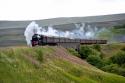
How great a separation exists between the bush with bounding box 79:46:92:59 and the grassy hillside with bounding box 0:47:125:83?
101 ft

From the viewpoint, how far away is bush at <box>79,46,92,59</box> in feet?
337

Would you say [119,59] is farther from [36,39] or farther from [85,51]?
[36,39]

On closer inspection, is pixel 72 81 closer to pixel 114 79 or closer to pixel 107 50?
pixel 114 79

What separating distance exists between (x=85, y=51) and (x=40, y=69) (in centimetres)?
4780

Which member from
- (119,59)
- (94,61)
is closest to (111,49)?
(119,59)

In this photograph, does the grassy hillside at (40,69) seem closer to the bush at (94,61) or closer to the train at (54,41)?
the train at (54,41)

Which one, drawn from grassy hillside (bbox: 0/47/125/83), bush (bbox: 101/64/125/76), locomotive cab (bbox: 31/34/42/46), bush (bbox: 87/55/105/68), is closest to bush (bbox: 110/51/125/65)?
bush (bbox: 87/55/105/68)

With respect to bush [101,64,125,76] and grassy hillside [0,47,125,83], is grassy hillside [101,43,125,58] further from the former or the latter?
grassy hillside [0,47,125,83]

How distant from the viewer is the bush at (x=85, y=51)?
103m

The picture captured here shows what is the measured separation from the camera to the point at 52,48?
7581 cm

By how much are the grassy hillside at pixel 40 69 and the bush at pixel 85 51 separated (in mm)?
30798

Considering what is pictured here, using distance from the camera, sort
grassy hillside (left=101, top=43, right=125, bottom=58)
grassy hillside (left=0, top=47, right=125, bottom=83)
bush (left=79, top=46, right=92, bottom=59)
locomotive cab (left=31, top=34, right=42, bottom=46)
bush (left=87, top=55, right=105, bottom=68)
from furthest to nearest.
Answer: grassy hillside (left=101, top=43, right=125, bottom=58) < bush (left=79, top=46, right=92, bottom=59) < bush (left=87, top=55, right=105, bottom=68) < locomotive cab (left=31, top=34, right=42, bottom=46) < grassy hillside (left=0, top=47, right=125, bottom=83)

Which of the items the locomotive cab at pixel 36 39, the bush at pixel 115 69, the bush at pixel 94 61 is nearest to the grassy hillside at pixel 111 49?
the bush at pixel 94 61

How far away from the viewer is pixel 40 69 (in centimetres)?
5834
